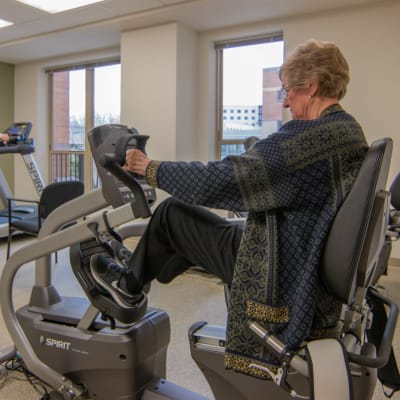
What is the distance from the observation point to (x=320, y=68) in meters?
1.20

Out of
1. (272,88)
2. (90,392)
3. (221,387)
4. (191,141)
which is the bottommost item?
(90,392)

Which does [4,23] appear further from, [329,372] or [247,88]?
[329,372]

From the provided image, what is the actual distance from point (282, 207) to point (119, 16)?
377 centimetres

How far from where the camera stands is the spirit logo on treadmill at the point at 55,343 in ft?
5.49

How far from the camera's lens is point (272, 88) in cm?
446

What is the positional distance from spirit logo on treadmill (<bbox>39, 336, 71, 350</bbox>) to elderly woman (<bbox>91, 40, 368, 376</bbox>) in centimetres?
79

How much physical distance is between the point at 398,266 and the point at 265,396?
2.92 meters

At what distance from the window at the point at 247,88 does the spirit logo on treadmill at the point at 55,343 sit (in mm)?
3348

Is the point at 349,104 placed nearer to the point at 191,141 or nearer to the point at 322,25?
the point at 322,25

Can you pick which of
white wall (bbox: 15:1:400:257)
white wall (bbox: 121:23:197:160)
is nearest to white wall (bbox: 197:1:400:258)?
white wall (bbox: 15:1:400:257)

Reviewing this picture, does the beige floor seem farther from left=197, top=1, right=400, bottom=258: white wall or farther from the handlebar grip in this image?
left=197, top=1, right=400, bottom=258: white wall

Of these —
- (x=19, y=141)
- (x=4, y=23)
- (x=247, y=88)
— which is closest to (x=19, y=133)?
(x=19, y=141)

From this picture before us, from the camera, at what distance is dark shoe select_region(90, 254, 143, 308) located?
1.55 meters

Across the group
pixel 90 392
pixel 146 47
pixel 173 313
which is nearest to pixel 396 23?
pixel 146 47
